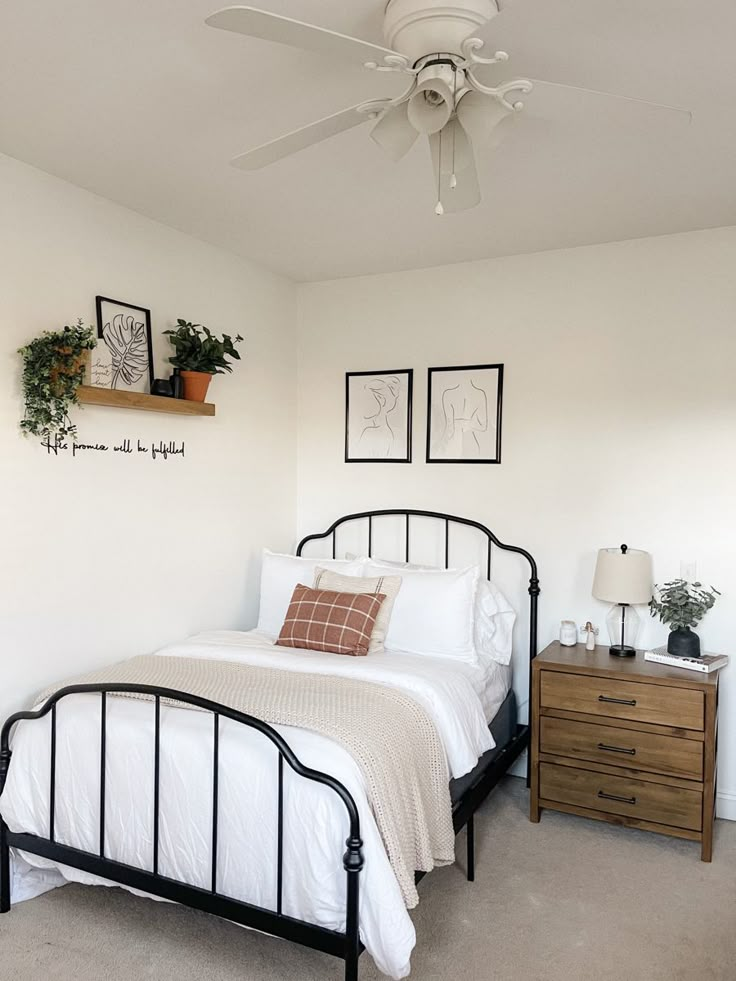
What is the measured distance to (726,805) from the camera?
3322 mm

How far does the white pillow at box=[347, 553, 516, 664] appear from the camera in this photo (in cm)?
346

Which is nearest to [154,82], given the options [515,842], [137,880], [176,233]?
[176,233]

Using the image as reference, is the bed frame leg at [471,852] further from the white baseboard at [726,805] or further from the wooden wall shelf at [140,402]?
the wooden wall shelf at [140,402]

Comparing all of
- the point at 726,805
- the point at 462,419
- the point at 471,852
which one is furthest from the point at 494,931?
the point at 462,419

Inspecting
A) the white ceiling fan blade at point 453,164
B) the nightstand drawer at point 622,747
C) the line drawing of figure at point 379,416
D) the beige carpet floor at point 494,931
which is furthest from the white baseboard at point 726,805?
the white ceiling fan blade at point 453,164

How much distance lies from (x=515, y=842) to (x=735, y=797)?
3.45 ft

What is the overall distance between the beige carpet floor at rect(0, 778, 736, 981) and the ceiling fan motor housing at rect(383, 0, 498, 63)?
2516mm

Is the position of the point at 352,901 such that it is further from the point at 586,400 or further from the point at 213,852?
the point at 586,400

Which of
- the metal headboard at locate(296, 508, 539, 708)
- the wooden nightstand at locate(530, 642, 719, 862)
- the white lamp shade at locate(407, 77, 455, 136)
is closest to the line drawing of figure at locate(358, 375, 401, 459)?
the metal headboard at locate(296, 508, 539, 708)

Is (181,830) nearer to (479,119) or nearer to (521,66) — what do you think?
(479,119)

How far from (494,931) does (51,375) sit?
242 cm

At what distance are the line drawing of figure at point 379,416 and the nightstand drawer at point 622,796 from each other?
179 centimetres

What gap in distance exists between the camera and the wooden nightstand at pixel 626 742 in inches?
116

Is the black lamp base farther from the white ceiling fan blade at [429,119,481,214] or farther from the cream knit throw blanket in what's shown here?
the white ceiling fan blade at [429,119,481,214]
